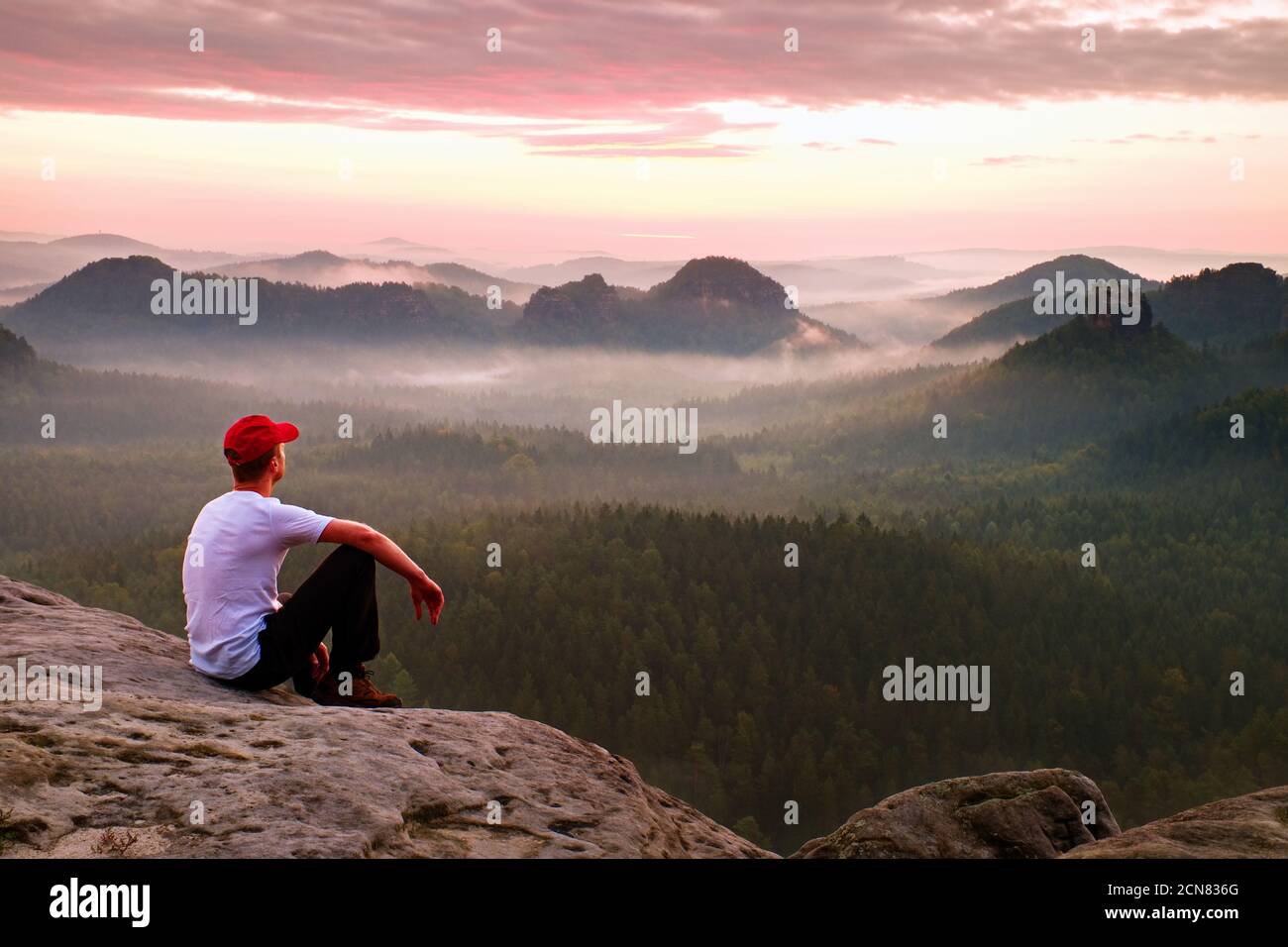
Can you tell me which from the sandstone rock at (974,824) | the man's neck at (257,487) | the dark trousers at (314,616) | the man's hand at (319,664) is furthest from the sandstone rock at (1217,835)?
the man's neck at (257,487)

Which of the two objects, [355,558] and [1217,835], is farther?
[355,558]

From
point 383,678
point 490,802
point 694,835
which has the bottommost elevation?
point 383,678

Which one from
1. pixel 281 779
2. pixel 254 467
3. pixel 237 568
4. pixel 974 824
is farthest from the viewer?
pixel 974 824

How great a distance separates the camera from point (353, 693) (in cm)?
1788

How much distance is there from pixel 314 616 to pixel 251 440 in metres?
2.62

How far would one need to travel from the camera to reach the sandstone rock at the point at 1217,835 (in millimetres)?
13891

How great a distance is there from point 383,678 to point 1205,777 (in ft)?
265

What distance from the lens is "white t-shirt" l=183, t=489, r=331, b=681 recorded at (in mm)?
16172

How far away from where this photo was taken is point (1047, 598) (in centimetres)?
16738

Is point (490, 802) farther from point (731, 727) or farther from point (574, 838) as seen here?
point (731, 727)

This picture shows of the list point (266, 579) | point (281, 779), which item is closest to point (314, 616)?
point (266, 579)

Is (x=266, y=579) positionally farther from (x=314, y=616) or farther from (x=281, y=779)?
(x=281, y=779)

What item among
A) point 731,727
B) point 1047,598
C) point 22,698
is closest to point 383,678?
point 731,727
